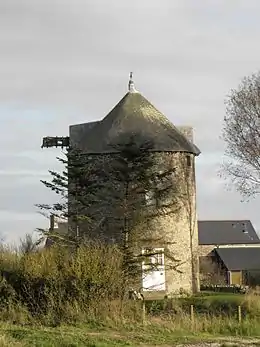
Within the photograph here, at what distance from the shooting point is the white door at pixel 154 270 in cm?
3381

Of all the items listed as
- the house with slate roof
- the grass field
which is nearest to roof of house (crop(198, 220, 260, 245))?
the house with slate roof

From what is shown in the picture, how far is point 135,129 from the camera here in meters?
38.0

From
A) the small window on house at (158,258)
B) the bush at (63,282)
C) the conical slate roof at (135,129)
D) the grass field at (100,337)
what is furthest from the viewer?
the conical slate roof at (135,129)

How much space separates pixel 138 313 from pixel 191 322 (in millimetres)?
1807

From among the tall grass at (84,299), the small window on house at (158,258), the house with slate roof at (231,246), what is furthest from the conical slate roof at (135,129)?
the house with slate roof at (231,246)

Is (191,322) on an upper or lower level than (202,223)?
lower

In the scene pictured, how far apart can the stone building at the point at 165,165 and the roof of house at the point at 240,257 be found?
3279cm

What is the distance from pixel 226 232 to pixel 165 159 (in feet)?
161

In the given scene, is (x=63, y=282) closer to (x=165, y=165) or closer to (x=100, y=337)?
(x=100, y=337)

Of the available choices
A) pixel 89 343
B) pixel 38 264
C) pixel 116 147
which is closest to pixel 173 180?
pixel 116 147

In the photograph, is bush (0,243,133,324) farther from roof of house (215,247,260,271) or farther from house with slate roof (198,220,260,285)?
roof of house (215,247,260,271)

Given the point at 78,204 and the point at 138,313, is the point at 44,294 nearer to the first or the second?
the point at 138,313

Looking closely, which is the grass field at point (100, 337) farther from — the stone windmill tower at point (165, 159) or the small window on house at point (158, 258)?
the stone windmill tower at point (165, 159)

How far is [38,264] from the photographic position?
2603cm
